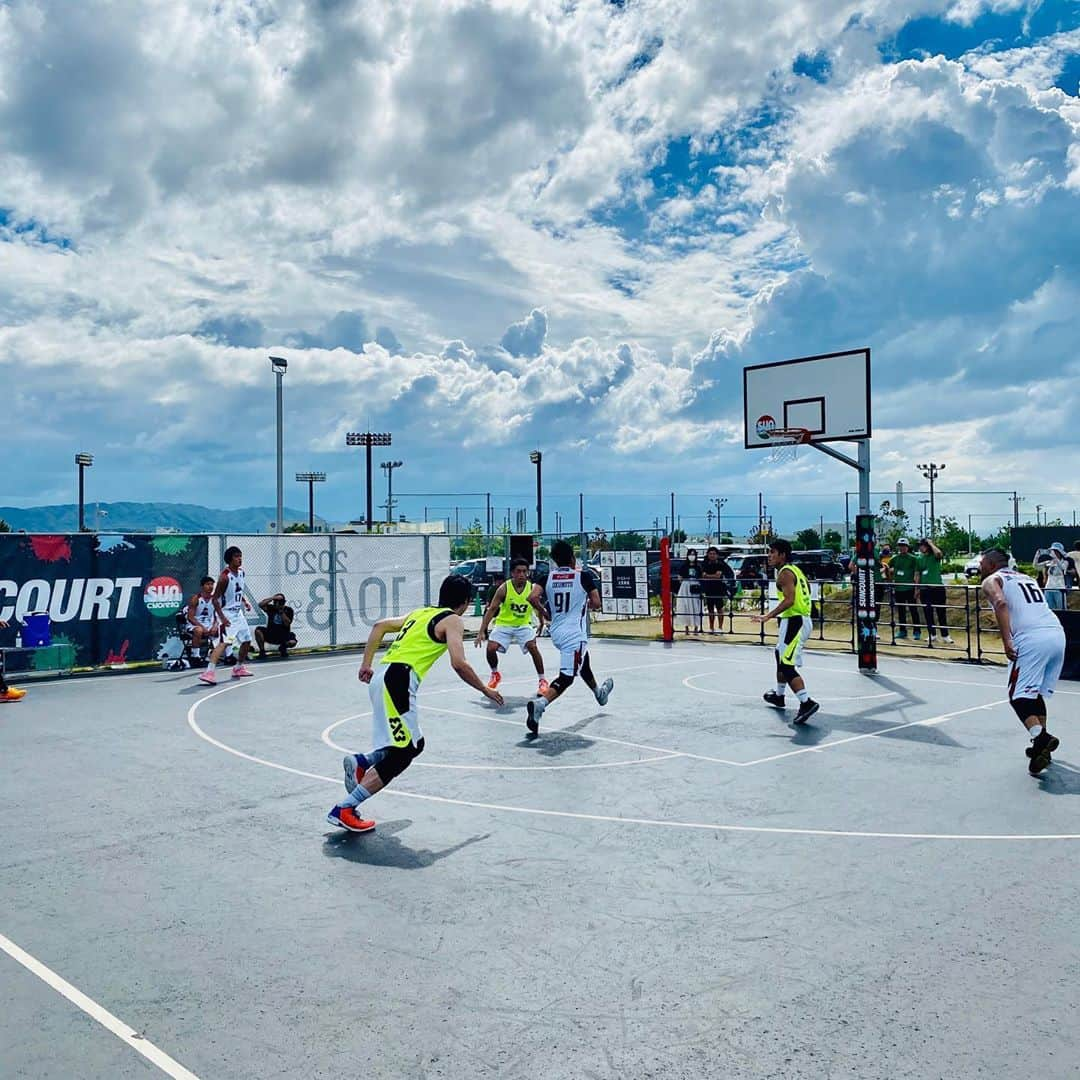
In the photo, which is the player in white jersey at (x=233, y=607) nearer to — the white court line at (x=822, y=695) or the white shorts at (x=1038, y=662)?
the white court line at (x=822, y=695)

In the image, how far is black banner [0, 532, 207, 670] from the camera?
57.8 feet

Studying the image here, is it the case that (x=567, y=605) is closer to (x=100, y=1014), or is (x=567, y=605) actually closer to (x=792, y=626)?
(x=792, y=626)

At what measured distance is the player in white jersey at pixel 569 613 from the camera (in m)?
12.0

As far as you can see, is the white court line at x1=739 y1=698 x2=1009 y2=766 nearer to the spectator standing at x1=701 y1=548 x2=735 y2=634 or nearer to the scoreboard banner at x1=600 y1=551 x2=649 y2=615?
the spectator standing at x1=701 y1=548 x2=735 y2=634

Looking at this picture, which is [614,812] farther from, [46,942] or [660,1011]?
[46,942]

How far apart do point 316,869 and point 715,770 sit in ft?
13.6

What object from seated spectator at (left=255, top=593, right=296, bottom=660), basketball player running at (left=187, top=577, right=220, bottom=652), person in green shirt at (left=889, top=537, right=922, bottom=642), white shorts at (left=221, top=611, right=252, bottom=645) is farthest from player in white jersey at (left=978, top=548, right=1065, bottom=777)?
seated spectator at (left=255, top=593, right=296, bottom=660)

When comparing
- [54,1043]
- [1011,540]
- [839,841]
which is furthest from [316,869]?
[1011,540]

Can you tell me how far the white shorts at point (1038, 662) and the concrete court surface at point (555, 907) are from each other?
0.78 m

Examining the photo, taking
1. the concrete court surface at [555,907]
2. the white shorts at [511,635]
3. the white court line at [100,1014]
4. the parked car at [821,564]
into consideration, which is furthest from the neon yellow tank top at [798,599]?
the parked car at [821,564]

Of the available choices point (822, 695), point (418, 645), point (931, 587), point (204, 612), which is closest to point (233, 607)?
point (204, 612)

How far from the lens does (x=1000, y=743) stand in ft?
34.4

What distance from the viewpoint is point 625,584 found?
2541 cm

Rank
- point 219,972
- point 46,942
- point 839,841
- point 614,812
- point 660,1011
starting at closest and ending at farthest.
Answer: point 660,1011, point 219,972, point 46,942, point 839,841, point 614,812
